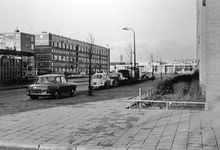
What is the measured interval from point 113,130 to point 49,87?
9001mm

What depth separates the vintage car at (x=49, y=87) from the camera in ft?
51.5

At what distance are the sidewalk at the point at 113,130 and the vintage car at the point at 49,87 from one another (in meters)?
5.01

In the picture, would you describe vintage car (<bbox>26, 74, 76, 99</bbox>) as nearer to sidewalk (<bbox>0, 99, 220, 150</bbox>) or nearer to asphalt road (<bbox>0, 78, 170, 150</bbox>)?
asphalt road (<bbox>0, 78, 170, 150</bbox>)

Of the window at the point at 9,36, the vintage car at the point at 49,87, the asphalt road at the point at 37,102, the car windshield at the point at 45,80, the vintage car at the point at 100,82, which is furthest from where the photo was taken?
the window at the point at 9,36

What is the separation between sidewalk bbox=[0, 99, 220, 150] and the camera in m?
6.10

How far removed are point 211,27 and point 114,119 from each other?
18.3 feet

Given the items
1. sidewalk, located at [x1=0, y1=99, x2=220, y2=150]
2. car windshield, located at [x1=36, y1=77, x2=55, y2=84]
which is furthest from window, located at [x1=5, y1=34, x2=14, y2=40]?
sidewalk, located at [x1=0, y1=99, x2=220, y2=150]

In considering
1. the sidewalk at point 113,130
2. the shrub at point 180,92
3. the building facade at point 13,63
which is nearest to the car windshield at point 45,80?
the sidewalk at point 113,130

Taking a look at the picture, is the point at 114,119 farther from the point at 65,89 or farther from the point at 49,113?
the point at 65,89

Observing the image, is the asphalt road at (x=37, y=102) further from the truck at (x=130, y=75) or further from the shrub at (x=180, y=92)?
the truck at (x=130, y=75)

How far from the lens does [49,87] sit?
15703 mm

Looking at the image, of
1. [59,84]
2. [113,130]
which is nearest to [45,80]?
[59,84]

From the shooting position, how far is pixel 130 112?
10711mm

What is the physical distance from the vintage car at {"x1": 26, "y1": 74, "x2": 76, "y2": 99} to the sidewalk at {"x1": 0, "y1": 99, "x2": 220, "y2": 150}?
16.4 feet
